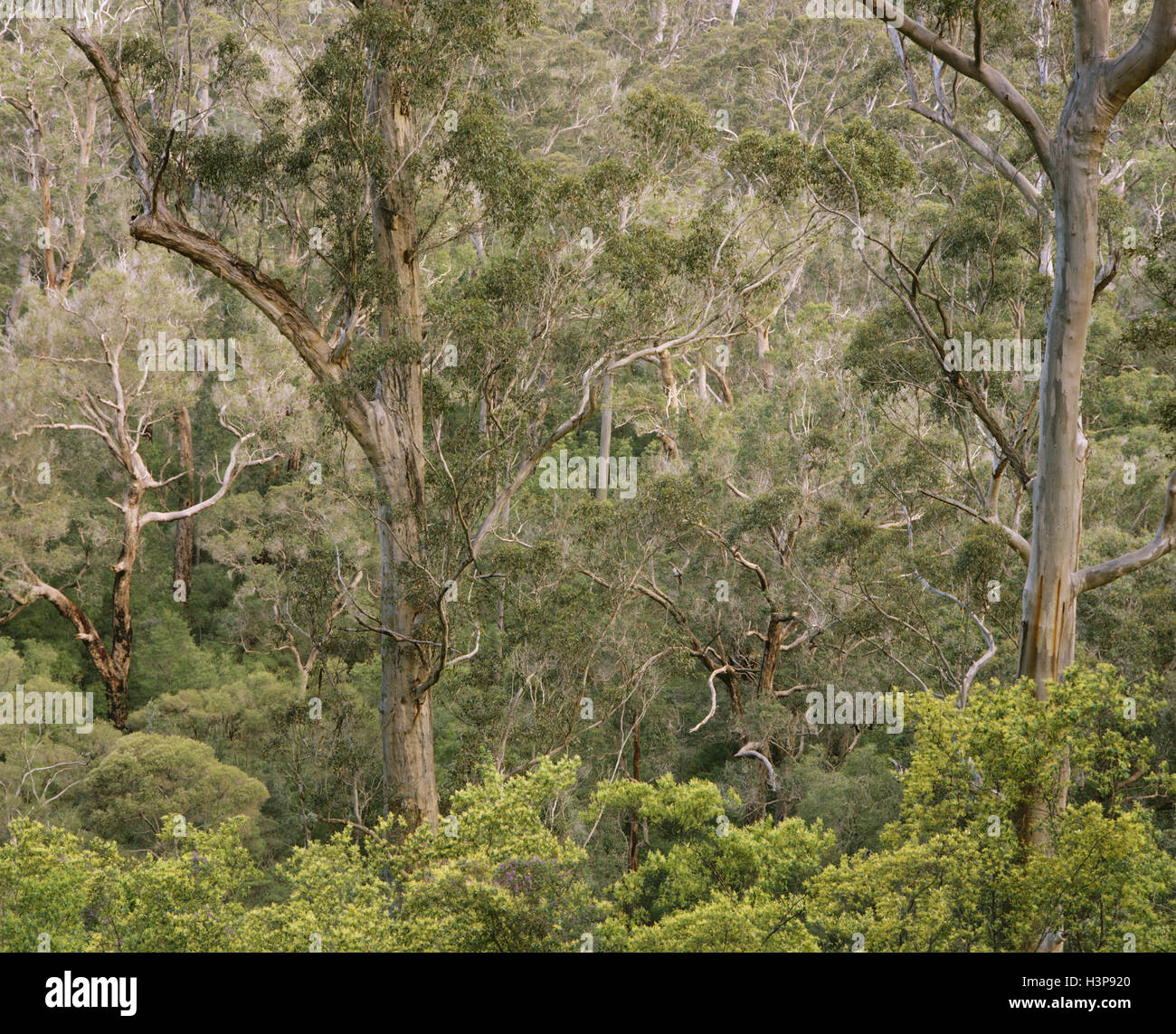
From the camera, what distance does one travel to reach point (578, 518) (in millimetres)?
14320

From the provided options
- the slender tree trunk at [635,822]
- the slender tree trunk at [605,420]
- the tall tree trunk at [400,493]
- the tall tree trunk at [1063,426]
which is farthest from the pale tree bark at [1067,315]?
the slender tree trunk at [605,420]

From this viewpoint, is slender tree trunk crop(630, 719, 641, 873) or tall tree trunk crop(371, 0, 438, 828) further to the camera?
slender tree trunk crop(630, 719, 641, 873)

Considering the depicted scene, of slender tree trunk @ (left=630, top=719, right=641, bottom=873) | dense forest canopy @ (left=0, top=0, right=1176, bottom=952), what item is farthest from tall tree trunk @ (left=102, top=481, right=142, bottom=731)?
slender tree trunk @ (left=630, top=719, right=641, bottom=873)

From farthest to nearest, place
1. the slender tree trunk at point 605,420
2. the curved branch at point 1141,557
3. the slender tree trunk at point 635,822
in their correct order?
the slender tree trunk at point 605,420, the slender tree trunk at point 635,822, the curved branch at point 1141,557

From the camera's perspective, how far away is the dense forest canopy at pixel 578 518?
7.49 m

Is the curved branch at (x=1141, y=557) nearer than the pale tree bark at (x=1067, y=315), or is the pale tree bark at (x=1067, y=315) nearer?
the pale tree bark at (x=1067, y=315)

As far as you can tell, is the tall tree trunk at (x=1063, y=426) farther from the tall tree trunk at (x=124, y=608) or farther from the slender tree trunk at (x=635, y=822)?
the tall tree trunk at (x=124, y=608)

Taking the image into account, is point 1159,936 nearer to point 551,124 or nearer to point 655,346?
point 655,346

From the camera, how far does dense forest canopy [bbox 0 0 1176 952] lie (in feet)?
24.6

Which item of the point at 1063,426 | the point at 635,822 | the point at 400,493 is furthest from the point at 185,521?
the point at 1063,426

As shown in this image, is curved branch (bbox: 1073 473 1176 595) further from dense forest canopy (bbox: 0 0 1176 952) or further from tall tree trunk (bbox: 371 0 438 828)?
tall tree trunk (bbox: 371 0 438 828)

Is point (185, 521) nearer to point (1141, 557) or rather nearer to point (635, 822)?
point (635, 822)

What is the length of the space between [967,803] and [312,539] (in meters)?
10.8

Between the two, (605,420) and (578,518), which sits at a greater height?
(605,420)
